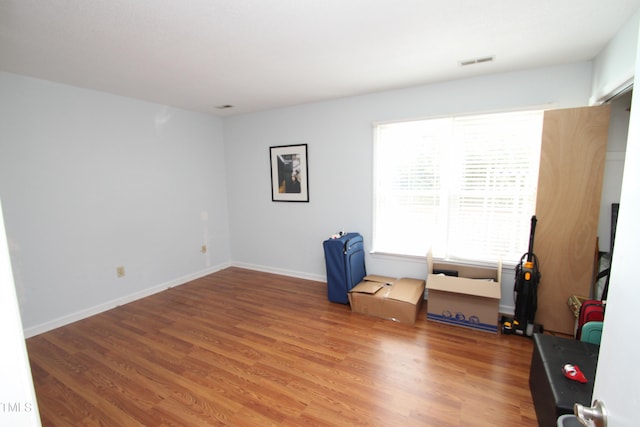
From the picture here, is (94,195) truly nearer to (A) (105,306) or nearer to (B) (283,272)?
(A) (105,306)

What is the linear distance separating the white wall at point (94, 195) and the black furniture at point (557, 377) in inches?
160

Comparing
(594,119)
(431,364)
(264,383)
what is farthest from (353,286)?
(594,119)

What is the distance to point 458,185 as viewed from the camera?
307 centimetres

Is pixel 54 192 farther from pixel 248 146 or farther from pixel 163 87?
pixel 248 146

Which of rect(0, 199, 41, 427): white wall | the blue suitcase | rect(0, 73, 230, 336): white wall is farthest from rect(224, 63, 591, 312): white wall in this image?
rect(0, 199, 41, 427): white wall

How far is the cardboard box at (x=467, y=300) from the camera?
2621mm

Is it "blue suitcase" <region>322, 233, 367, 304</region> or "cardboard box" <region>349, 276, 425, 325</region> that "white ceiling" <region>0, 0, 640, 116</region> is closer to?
"blue suitcase" <region>322, 233, 367, 304</region>

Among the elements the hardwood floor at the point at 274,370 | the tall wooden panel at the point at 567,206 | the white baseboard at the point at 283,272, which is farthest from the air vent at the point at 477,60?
the white baseboard at the point at 283,272

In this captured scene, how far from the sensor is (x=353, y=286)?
330cm

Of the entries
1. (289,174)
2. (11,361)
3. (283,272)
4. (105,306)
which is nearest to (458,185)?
(289,174)

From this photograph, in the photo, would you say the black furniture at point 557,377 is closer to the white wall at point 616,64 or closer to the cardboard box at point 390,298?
the cardboard box at point 390,298

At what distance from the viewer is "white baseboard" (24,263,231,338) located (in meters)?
2.75

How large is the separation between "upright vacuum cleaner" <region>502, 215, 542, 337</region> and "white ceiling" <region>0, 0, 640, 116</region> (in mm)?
1490

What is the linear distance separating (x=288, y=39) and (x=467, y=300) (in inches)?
108
